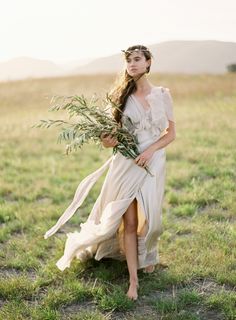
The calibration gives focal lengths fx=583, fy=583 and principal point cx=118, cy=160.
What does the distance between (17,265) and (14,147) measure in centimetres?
741

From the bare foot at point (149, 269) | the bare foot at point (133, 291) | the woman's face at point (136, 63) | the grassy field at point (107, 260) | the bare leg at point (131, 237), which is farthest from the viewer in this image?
the bare foot at point (149, 269)

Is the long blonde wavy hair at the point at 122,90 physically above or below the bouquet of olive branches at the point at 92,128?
above

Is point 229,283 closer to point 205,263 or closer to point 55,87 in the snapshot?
point 205,263

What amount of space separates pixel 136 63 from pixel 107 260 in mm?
2048

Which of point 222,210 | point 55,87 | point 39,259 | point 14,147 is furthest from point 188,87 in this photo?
point 39,259

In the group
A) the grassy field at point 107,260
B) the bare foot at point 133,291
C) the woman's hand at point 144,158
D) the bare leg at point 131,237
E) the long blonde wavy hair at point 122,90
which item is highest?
the long blonde wavy hair at point 122,90

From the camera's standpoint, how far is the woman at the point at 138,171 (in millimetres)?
5266

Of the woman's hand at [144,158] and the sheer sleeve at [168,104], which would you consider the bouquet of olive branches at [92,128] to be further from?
the sheer sleeve at [168,104]

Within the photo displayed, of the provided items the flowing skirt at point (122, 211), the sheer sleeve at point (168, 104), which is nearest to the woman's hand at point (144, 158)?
the flowing skirt at point (122, 211)

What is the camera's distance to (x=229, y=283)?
5.50 metres

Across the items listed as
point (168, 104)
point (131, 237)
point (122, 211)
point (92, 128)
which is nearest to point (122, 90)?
point (168, 104)

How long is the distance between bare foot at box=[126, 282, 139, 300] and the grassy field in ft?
0.22

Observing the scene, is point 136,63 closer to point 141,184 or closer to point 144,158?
point 144,158

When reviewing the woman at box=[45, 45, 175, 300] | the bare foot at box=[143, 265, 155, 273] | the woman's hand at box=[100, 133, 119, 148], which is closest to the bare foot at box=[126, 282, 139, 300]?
the woman at box=[45, 45, 175, 300]
